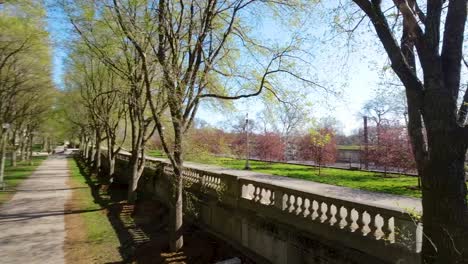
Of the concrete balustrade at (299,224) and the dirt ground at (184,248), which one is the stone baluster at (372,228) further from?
the dirt ground at (184,248)

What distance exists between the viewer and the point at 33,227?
11648mm

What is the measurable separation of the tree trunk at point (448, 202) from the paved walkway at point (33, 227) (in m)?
8.88

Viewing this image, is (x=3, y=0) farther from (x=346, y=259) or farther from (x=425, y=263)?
(x=425, y=263)

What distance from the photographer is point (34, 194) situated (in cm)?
1833

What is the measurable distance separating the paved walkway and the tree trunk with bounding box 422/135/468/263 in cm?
888

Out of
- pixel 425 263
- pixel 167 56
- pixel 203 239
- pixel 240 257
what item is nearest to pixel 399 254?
pixel 425 263

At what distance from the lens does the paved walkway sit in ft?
29.7

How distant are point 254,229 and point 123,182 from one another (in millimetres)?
16227

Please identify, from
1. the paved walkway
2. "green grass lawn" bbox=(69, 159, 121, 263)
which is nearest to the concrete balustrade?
"green grass lawn" bbox=(69, 159, 121, 263)

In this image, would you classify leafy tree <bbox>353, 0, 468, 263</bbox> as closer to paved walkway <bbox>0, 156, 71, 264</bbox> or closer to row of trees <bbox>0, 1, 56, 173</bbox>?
paved walkway <bbox>0, 156, 71, 264</bbox>

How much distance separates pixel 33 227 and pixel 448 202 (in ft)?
42.2

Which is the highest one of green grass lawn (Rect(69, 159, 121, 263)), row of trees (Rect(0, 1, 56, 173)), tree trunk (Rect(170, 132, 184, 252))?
row of trees (Rect(0, 1, 56, 173))

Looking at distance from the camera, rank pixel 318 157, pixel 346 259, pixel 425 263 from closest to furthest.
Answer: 1. pixel 425 263
2. pixel 346 259
3. pixel 318 157

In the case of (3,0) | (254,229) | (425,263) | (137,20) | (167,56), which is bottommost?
(254,229)
